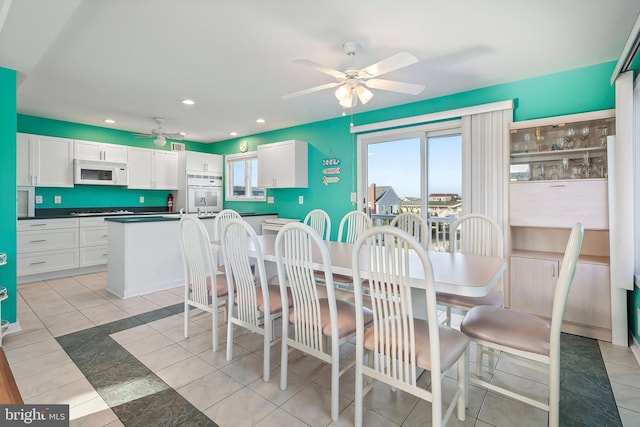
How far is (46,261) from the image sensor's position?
4.45m

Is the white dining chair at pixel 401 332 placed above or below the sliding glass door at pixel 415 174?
below

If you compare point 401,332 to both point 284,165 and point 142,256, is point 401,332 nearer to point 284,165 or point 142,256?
point 142,256

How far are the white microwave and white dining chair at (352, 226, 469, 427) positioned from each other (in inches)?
211

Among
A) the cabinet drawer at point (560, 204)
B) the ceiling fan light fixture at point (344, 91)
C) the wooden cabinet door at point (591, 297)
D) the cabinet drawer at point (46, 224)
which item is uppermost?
the ceiling fan light fixture at point (344, 91)

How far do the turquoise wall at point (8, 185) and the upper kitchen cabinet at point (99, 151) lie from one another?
8.36ft

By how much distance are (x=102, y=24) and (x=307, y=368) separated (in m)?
2.83

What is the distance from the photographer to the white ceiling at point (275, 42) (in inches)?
79.9

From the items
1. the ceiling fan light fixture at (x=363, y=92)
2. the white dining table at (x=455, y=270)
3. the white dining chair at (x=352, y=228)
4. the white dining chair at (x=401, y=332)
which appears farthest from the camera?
the white dining chair at (x=352, y=228)

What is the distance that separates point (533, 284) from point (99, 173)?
20.5ft

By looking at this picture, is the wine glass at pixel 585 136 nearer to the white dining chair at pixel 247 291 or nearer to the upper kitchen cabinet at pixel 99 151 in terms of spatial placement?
the white dining chair at pixel 247 291

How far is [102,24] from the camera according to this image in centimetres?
224

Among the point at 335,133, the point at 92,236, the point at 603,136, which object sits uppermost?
the point at 335,133

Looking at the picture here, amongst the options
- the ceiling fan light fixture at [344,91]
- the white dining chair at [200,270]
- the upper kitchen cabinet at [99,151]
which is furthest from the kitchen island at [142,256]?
the ceiling fan light fixture at [344,91]

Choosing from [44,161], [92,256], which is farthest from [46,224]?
[44,161]
